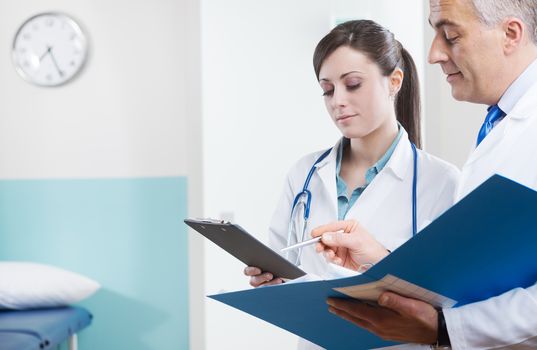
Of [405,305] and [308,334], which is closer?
[405,305]

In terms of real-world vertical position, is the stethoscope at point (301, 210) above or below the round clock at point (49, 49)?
below

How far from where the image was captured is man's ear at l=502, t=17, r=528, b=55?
3.04 ft

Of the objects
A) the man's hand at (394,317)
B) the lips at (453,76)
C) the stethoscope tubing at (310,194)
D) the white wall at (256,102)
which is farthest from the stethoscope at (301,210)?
Answer: the white wall at (256,102)

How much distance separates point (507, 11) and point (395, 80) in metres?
0.52

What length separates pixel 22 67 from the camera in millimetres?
3053

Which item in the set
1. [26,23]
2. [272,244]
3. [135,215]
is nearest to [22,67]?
[26,23]

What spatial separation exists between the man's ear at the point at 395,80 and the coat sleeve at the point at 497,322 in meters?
0.68

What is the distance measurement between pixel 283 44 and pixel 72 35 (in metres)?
1.04

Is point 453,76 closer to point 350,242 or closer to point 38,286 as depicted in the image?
point 350,242

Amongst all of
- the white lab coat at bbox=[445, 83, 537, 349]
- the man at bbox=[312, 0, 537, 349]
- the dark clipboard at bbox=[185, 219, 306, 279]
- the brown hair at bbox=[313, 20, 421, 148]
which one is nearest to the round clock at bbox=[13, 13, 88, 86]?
the brown hair at bbox=[313, 20, 421, 148]

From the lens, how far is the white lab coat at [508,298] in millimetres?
838

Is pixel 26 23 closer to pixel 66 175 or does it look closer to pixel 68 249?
pixel 66 175

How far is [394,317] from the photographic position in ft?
2.91

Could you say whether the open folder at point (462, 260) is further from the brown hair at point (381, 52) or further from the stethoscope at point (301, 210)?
the brown hair at point (381, 52)
